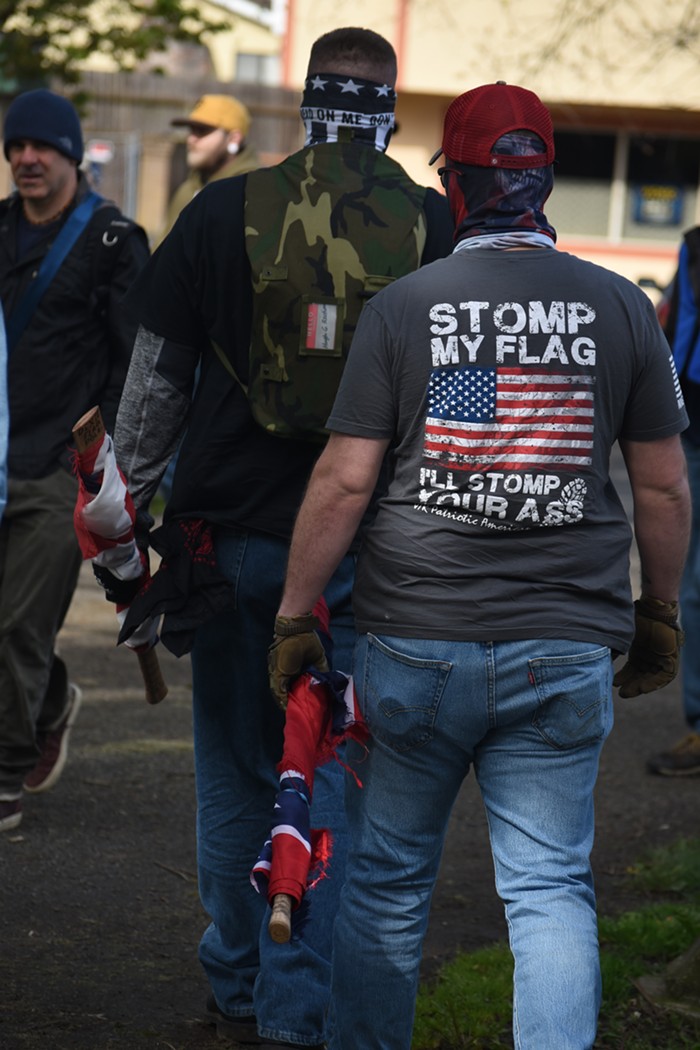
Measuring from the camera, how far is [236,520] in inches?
135

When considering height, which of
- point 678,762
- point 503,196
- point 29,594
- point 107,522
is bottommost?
point 678,762

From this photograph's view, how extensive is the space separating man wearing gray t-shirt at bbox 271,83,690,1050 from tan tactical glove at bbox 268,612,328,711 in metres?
0.09

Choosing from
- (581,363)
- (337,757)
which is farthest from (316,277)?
(337,757)

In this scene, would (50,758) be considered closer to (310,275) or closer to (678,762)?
(678,762)

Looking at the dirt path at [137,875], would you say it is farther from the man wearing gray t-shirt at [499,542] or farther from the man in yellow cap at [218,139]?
the man in yellow cap at [218,139]

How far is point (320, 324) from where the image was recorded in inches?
130

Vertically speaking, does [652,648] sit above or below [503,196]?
below

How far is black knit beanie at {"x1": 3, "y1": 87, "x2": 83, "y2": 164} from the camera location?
5.11 m

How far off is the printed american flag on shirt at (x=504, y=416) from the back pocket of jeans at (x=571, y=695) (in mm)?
335

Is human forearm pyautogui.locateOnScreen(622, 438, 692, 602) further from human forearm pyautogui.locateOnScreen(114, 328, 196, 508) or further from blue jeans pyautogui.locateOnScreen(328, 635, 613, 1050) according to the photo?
human forearm pyautogui.locateOnScreen(114, 328, 196, 508)

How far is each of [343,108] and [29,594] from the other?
86.5 inches

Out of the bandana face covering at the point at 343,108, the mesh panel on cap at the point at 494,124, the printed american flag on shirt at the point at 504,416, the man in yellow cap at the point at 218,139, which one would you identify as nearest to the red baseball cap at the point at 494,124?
the mesh panel on cap at the point at 494,124

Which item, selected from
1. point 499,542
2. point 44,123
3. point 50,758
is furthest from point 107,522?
point 50,758

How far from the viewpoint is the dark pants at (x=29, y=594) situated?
507 centimetres
